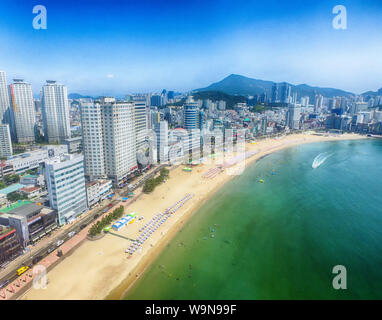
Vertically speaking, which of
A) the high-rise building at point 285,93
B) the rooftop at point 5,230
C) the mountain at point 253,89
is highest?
the mountain at point 253,89

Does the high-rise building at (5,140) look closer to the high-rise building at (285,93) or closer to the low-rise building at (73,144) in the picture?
the low-rise building at (73,144)

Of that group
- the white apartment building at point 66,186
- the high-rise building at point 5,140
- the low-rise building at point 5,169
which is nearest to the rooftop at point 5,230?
the white apartment building at point 66,186

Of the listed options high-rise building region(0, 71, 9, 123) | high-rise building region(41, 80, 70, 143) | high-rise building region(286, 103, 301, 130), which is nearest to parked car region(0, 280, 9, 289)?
high-rise building region(41, 80, 70, 143)

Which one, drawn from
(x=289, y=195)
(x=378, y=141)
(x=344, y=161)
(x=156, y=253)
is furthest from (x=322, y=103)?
(x=156, y=253)

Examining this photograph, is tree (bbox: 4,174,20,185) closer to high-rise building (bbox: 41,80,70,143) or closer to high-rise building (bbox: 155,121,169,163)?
high-rise building (bbox: 155,121,169,163)
